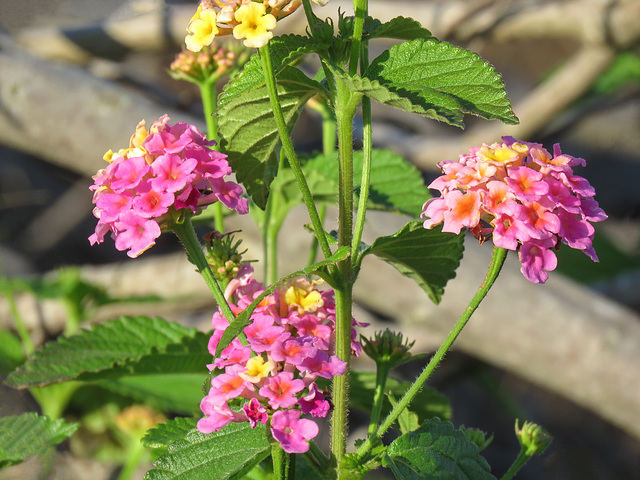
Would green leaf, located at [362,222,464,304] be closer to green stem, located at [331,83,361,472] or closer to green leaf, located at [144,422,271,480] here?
green stem, located at [331,83,361,472]

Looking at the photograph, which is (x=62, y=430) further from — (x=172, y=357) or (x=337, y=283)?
(x=337, y=283)

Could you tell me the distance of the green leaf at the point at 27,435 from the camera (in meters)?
0.68

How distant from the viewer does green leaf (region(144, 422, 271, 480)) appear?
0.54 metres

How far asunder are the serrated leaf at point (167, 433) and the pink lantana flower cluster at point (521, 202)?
0.27 meters

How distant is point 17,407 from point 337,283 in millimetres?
1825

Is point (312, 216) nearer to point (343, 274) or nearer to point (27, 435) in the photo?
point (343, 274)

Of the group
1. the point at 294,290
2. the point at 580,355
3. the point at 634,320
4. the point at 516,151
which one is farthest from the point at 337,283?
the point at 634,320

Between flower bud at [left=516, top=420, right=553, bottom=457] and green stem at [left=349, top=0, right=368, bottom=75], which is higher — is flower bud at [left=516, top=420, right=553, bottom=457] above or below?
below

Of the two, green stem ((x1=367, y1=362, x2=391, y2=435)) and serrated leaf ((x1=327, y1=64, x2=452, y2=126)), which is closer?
serrated leaf ((x1=327, y1=64, x2=452, y2=126))

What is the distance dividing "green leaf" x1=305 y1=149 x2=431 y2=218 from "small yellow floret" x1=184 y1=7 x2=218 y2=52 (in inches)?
12.5

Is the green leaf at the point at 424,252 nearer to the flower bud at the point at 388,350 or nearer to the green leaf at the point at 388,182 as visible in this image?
the flower bud at the point at 388,350

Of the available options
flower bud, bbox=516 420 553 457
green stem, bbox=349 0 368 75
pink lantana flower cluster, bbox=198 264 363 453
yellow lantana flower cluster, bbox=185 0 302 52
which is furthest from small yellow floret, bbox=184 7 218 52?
flower bud, bbox=516 420 553 457

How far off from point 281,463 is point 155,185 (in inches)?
8.9

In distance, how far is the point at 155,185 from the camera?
541 mm
